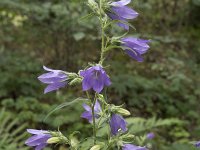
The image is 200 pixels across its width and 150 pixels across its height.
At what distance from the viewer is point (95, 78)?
185cm

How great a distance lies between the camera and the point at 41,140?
2051 mm

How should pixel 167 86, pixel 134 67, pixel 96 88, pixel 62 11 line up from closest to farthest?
pixel 96 88
pixel 62 11
pixel 167 86
pixel 134 67

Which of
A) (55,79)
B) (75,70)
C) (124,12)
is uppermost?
(124,12)

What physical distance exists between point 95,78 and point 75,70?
478cm

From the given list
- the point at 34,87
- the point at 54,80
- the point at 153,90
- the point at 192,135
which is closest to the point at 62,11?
the point at 34,87

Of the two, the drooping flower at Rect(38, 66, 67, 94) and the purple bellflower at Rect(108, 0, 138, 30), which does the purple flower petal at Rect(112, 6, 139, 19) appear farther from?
the drooping flower at Rect(38, 66, 67, 94)

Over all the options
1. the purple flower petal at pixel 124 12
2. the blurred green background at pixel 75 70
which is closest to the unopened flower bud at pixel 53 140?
the purple flower petal at pixel 124 12

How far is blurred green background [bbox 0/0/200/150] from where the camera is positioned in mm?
5328

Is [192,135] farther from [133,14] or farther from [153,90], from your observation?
[133,14]

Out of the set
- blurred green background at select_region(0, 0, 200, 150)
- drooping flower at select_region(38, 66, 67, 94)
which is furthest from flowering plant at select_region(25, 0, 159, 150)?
blurred green background at select_region(0, 0, 200, 150)

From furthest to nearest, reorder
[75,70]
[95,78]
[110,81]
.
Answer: [75,70]
[110,81]
[95,78]

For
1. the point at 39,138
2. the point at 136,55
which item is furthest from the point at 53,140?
the point at 136,55

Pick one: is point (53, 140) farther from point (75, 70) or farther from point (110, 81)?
point (75, 70)

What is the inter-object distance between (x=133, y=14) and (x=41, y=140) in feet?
2.20
